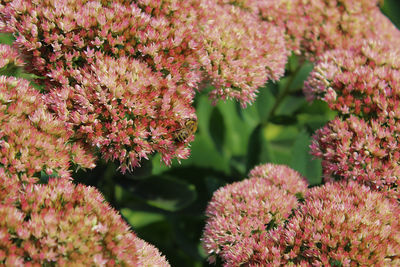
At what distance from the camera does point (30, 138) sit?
2.30 meters

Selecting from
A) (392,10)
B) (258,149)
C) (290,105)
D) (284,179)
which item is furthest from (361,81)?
(392,10)

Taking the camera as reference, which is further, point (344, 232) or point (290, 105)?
point (290, 105)

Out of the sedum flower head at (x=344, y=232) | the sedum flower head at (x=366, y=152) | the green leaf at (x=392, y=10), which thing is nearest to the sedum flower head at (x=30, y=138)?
the sedum flower head at (x=344, y=232)

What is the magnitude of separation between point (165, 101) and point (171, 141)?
8.8 inches

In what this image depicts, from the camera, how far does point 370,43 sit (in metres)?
3.31

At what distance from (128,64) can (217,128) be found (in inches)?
77.6

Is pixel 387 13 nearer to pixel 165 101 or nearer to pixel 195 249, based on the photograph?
pixel 195 249

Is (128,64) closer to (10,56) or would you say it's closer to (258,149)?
(10,56)

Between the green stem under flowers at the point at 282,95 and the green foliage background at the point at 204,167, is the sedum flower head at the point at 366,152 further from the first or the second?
the green stem under flowers at the point at 282,95

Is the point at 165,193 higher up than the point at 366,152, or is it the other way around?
the point at 366,152

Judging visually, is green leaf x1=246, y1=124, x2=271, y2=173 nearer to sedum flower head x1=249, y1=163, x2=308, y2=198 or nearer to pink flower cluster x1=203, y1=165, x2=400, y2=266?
sedum flower head x1=249, y1=163, x2=308, y2=198

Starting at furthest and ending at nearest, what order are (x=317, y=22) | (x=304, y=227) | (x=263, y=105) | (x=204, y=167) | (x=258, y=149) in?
(x=263, y=105) → (x=204, y=167) → (x=258, y=149) → (x=317, y=22) → (x=304, y=227)

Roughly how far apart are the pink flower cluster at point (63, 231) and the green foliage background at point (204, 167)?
2.47 feet

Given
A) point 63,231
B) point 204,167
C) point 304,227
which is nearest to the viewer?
point 63,231
